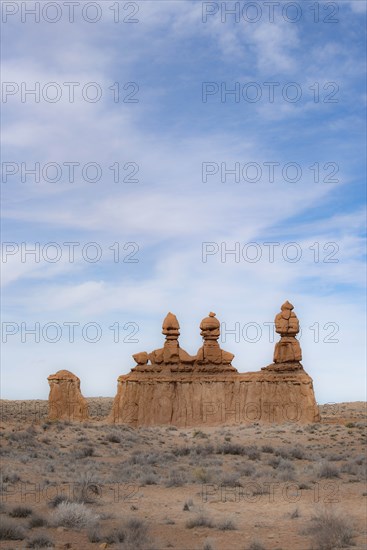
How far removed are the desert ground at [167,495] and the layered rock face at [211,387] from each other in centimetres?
1183

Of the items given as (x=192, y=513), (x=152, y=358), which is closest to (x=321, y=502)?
(x=192, y=513)

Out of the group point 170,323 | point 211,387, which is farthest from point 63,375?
point 211,387

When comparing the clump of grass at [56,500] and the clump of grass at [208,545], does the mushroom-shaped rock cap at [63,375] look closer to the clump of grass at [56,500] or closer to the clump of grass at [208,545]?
the clump of grass at [56,500]

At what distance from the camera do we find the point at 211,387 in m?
48.9

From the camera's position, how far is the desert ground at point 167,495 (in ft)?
38.5

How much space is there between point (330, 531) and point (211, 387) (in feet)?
123

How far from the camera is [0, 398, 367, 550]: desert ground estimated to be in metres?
11.7

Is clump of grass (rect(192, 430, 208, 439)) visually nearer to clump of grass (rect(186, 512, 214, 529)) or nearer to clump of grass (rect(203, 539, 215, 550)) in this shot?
clump of grass (rect(186, 512, 214, 529))

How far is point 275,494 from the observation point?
17906mm

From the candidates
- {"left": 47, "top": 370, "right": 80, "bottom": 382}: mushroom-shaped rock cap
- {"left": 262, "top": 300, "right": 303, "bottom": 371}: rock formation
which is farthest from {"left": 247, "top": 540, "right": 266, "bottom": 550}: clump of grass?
{"left": 47, "top": 370, "right": 80, "bottom": 382}: mushroom-shaped rock cap

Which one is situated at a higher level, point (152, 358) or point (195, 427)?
point (152, 358)

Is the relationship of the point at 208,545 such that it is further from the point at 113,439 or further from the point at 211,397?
the point at 211,397

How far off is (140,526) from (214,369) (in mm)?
37863

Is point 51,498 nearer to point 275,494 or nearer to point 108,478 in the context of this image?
point 108,478
